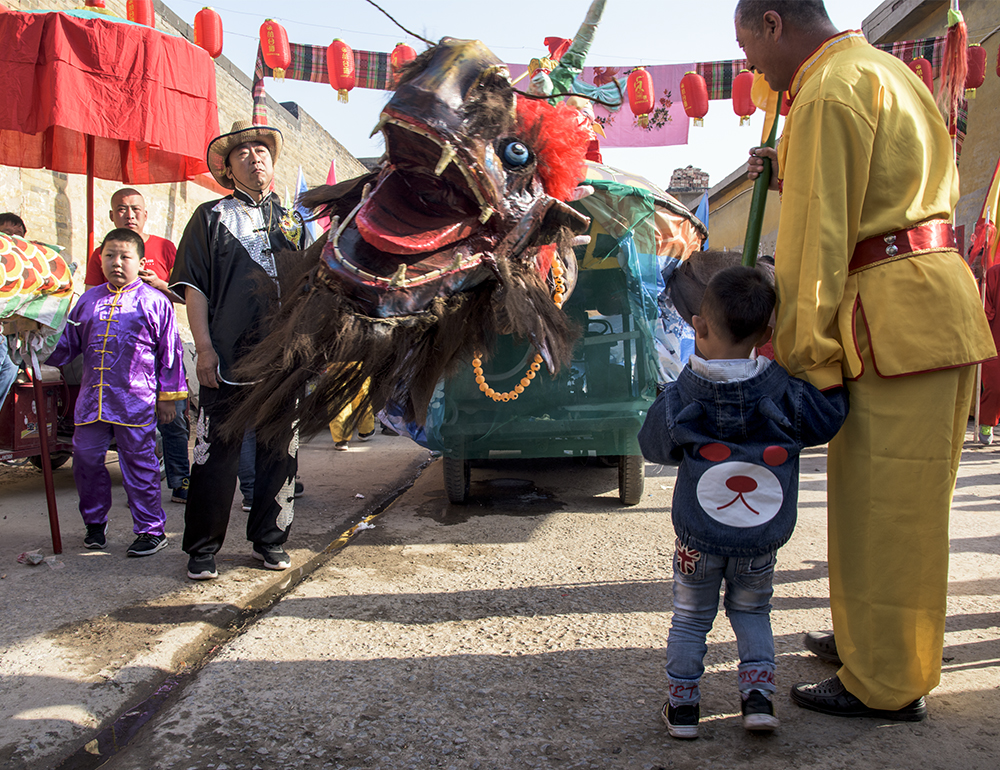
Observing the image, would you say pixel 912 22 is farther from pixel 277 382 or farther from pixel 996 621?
pixel 277 382

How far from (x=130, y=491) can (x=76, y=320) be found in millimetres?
903

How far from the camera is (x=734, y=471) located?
1.68 m

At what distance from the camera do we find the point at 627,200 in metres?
3.40

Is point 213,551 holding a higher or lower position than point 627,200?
lower

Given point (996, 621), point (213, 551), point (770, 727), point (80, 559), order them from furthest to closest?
point (80, 559)
point (213, 551)
point (996, 621)
point (770, 727)

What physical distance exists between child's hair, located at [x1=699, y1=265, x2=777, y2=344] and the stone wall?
6.68m

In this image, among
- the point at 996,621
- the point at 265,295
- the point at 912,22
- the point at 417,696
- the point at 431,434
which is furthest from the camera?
the point at 912,22

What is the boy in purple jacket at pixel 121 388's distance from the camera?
3.18m

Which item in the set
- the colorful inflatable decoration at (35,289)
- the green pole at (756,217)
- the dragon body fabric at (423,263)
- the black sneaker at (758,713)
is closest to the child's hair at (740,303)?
the green pole at (756,217)

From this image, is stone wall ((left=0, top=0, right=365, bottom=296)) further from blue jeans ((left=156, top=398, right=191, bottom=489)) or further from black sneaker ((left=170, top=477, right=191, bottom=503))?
black sneaker ((left=170, top=477, right=191, bottom=503))

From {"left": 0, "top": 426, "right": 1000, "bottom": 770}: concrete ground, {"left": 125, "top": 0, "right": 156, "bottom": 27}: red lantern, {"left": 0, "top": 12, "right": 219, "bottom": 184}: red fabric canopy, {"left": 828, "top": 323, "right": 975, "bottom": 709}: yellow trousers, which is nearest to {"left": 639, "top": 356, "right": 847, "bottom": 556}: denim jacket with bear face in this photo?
{"left": 828, "top": 323, "right": 975, "bottom": 709}: yellow trousers

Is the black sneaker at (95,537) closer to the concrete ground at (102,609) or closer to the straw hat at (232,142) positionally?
the concrete ground at (102,609)

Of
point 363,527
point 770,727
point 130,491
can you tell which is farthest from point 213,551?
point 770,727

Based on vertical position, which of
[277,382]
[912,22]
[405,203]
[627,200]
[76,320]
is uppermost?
[912,22]
